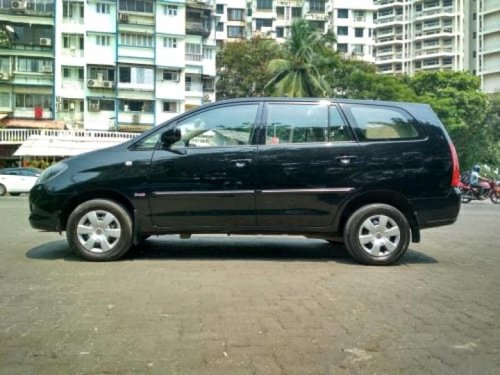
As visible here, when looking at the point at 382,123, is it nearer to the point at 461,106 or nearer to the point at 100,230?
the point at 100,230

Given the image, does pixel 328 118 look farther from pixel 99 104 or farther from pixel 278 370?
pixel 99 104

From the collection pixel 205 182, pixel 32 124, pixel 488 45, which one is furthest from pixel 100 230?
pixel 488 45

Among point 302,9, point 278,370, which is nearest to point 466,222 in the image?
point 278,370

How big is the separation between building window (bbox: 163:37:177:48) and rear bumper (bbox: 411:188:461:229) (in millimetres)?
46973

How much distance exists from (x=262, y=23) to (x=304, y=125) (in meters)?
73.2

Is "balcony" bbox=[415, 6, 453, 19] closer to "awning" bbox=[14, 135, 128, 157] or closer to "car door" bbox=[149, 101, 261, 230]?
"awning" bbox=[14, 135, 128, 157]

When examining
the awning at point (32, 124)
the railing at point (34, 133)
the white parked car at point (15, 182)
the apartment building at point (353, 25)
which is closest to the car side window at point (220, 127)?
the white parked car at point (15, 182)

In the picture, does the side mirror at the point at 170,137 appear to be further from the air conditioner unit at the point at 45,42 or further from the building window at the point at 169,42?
the building window at the point at 169,42

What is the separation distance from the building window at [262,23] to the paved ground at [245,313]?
72278 mm

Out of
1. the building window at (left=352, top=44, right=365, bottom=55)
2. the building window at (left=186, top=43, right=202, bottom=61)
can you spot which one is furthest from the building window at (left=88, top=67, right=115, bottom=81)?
the building window at (left=352, top=44, right=365, bottom=55)

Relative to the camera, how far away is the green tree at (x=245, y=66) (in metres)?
48.4

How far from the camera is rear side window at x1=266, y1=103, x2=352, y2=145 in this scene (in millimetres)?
7152

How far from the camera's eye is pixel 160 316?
15.8ft

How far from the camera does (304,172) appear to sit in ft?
23.1
